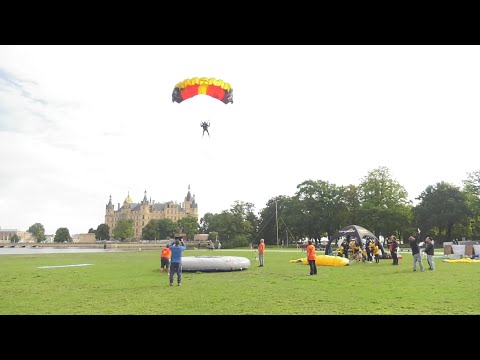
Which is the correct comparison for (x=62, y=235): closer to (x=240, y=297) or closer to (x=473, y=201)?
(x=473, y=201)

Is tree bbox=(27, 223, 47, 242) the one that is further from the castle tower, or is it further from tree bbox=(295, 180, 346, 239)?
tree bbox=(295, 180, 346, 239)

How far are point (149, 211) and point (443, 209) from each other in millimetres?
141447

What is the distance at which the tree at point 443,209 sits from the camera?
214 feet

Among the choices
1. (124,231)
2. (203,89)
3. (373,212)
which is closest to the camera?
(203,89)

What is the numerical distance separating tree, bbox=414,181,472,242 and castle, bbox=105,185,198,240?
121m

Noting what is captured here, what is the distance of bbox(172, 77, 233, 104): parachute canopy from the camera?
21594 millimetres

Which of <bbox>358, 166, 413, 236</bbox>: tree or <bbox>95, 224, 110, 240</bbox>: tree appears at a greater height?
<bbox>358, 166, 413, 236</bbox>: tree

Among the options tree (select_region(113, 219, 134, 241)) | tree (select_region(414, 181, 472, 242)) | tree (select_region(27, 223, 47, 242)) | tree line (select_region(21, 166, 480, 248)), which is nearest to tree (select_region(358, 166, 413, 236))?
tree line (select_region(21, 166, 480, 248))

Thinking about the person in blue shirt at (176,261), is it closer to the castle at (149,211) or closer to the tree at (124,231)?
the tree at (124,231)

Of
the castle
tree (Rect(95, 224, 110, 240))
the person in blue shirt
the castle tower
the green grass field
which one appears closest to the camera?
the green grass field

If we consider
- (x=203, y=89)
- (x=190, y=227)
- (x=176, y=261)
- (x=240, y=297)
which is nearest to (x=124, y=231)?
(x=190, y=227)

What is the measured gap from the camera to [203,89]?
2177cm
